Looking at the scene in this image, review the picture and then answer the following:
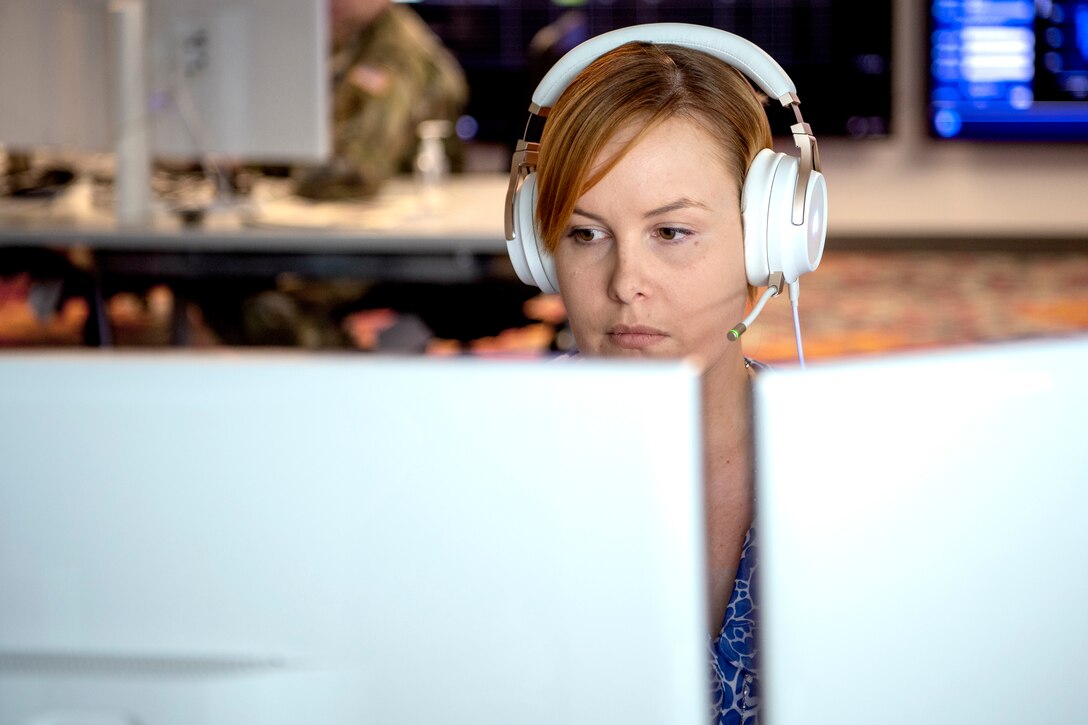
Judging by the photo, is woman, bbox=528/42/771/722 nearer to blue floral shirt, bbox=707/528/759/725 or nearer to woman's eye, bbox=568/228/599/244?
woman's eye, bbox=568/228/599/244

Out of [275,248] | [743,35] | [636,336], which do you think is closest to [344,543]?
[636,336]

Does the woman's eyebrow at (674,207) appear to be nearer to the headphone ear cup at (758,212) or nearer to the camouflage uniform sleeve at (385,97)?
the headphone ear cup at (758,212)

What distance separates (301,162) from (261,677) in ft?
13.2

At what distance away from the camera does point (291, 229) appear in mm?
3107

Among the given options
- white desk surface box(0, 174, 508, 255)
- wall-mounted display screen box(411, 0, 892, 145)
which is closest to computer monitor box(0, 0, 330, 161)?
white desk surface box(0, 174, 508, 255)

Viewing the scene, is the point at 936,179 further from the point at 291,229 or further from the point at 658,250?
the point at 658,250

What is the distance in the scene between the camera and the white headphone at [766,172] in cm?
97

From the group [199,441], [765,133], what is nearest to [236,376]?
[199,441]

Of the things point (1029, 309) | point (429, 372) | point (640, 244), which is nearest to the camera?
point (429, 372)

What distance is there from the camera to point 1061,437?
1.67 ft

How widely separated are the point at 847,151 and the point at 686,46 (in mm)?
6311

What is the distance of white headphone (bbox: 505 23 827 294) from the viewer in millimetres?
971

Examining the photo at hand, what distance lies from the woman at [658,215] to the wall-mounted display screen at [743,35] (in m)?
5.92

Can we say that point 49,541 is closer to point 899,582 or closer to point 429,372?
point 429,372
